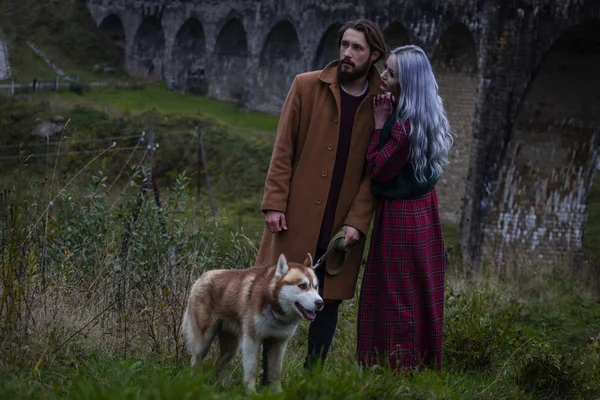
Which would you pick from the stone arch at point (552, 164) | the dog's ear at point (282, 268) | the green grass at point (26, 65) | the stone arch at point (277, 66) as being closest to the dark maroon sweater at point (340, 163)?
the dog's ear at point (282, 268)

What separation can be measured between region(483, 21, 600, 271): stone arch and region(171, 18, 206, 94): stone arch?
18379 millimetres

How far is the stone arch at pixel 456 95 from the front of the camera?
18625 millimetres

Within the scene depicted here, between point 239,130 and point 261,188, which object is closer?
point 261,188

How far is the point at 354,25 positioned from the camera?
535 centimetres

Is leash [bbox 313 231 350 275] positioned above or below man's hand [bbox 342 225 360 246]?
below

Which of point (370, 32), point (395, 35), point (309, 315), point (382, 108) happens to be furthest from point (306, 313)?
point (395, 35)

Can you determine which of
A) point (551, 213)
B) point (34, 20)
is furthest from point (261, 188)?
point (34, 20)

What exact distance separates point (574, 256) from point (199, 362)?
12.2 metres

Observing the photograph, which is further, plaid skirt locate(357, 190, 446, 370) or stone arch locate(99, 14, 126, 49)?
stone arch locate(99, 14, 126, 49)

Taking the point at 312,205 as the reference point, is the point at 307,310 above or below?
below

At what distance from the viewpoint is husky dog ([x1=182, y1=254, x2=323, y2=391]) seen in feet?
16.0

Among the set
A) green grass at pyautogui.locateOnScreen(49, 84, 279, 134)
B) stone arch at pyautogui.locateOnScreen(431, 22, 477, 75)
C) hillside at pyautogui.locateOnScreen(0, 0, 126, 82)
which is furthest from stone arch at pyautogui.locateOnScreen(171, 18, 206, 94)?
stone arch at pyautogui.locateOnScreen(431, 22, 477, 75)

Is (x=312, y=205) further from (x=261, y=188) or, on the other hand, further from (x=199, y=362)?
(x=261, y=188)

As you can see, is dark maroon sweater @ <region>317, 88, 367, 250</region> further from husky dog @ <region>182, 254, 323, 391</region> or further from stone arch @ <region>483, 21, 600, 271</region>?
stone arch @ <region>483, 21, 600, 271</region>
